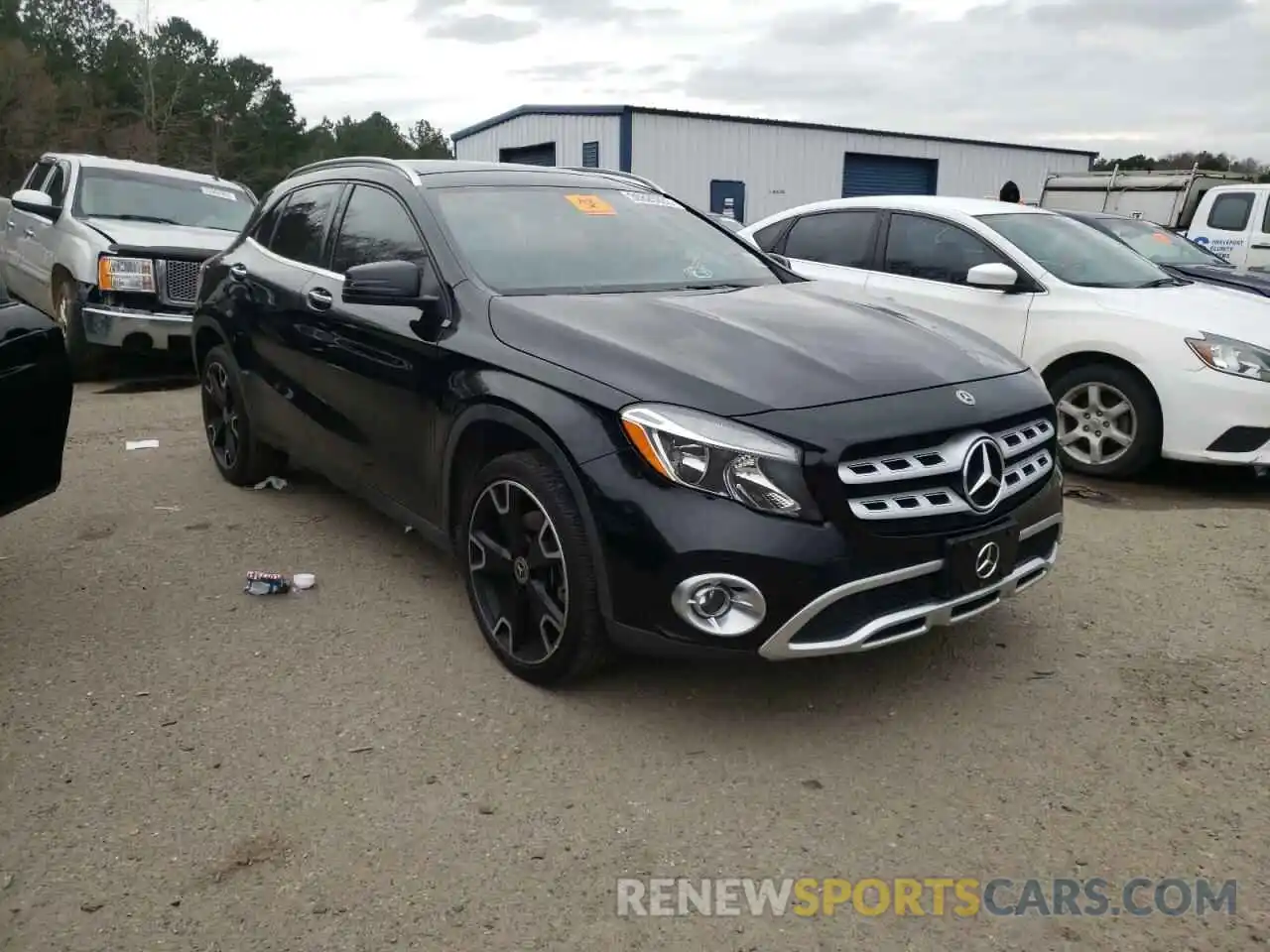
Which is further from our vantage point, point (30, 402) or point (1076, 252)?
point (1076, 252)

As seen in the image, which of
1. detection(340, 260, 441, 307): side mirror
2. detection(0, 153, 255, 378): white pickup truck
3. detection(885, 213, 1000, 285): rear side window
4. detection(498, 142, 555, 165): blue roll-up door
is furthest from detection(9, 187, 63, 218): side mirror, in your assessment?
detection(498, 142, 555, 165): blue roll-up door

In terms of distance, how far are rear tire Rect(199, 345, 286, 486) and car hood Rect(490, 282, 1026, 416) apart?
243 cm

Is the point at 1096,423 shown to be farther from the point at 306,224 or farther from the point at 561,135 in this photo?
the point at 561,135

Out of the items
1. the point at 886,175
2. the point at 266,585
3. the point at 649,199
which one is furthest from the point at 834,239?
the point at 886,175

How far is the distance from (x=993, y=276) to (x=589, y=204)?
2.79 metres

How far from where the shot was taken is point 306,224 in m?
4.88

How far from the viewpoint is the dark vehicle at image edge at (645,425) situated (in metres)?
→ 2.83

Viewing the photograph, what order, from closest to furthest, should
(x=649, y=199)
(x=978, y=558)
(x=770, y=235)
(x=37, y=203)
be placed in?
(x=978, y=558) < (x=649, y=199) < (x=770, y=235) < (x=37, y=203)

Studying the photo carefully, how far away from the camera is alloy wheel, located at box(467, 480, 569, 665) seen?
127 inches

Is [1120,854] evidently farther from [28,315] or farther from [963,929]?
[28,315]

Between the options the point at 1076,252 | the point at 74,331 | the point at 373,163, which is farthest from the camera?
the point at 74,331

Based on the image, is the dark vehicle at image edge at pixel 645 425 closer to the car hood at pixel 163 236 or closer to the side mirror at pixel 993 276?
the side mirror at pixel 993 276

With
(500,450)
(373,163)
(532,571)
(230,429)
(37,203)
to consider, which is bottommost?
(230,429)

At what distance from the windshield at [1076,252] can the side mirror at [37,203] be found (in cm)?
741
